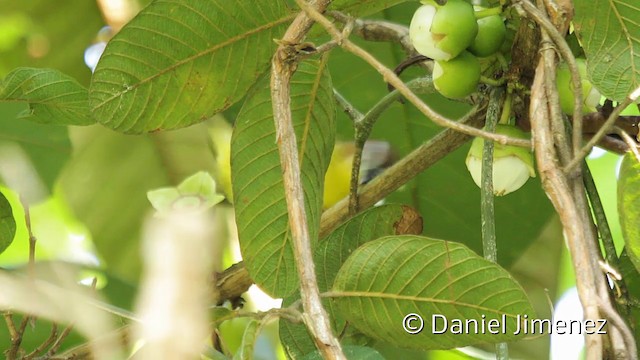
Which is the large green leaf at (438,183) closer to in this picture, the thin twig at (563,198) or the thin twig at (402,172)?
the thin twig at (402,172)

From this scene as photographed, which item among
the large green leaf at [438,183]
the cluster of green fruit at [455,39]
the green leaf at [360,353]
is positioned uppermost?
the large green leaf at [438,183]

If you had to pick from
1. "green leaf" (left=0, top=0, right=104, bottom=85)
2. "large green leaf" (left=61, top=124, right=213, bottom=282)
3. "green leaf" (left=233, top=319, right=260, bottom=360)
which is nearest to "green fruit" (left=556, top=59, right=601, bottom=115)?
"green leaf" (left=233, top=319, right=260, bottom=360)

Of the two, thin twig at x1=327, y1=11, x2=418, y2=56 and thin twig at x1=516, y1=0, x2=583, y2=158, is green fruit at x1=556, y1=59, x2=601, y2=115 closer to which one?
thin twig at x1=516, y1=0, x2=583, y2=158

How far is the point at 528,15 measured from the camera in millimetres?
721

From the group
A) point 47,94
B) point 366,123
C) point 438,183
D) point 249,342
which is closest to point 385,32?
point 366,123

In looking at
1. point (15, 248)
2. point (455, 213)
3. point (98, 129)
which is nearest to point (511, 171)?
point (455, 213)

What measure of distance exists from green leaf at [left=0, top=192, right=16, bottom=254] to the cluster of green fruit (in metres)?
0.43

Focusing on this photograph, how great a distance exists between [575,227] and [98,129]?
101cm

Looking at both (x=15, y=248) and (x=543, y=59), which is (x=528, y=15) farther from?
(x=15, y=248)

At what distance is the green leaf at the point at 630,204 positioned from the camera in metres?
0.68

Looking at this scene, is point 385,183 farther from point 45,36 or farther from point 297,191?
point 45,36

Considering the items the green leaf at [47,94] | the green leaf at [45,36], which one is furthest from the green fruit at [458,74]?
the green leaf at [45,36]

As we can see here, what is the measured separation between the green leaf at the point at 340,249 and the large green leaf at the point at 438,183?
0.31 metres

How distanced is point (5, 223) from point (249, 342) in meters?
0.37
